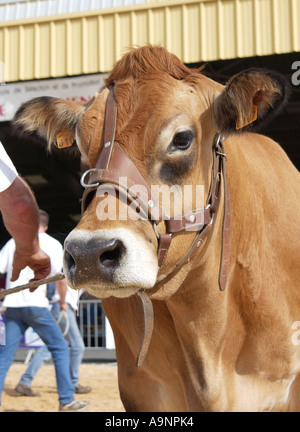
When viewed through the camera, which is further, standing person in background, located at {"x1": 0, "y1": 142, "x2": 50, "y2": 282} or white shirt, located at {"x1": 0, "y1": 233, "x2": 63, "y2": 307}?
white shirt, located at {"x1": 0, "y1": 233, "x2": 63, "y2": 307}

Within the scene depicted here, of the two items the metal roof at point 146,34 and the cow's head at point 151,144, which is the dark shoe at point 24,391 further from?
the cow's head at point 151,144

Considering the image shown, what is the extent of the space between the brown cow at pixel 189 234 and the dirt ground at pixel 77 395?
367 centimetres

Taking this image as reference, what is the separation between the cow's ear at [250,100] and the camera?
8.14 ft

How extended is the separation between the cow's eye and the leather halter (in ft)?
0.69

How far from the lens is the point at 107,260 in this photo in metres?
2.06

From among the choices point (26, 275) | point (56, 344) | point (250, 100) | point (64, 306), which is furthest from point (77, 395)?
point (250, 100)

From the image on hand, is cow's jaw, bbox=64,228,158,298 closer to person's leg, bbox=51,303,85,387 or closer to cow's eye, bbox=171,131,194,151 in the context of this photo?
cow's eye, bbox=171,131,194,151

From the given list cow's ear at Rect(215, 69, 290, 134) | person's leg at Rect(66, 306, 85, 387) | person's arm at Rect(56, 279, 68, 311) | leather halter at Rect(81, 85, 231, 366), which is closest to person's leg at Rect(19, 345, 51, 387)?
person's leg at Rect(66, 306, 85, 387)

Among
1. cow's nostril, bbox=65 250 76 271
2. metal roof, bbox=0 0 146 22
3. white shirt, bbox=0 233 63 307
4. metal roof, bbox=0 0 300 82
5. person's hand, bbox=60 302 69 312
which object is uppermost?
metal roof, bbox=0 0 146 22

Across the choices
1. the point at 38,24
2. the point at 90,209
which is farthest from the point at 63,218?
the point at 90,209

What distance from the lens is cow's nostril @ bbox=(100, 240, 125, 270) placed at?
6.72ft

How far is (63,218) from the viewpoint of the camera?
1880 cm

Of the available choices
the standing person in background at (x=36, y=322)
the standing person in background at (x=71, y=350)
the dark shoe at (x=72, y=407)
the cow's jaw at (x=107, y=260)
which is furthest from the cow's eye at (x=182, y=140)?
the standing person in background at (x=71, y=350)

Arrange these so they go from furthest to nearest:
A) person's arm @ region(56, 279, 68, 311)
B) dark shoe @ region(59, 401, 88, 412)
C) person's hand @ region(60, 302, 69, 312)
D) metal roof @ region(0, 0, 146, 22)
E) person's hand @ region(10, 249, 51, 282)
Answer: metal roof @ region(0, 0, 146, 22) → person's hand @ region(60, 302, 69, 312) → person's arm @ region(56, 279, 68, 311) → dark shoe @ region(59, 401, 88, 412) → person's hand @ region(10, 249, 51, 282)
